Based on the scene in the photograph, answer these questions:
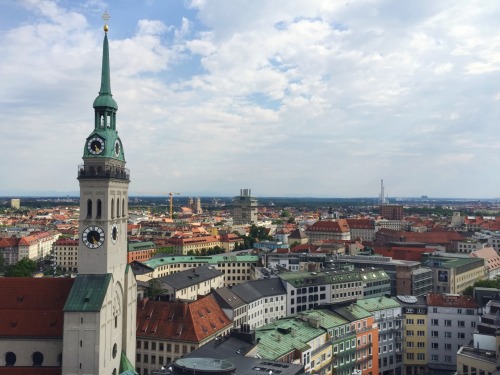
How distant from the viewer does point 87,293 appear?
5772cm

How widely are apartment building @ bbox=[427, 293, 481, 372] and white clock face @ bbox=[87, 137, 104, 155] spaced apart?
68.3m

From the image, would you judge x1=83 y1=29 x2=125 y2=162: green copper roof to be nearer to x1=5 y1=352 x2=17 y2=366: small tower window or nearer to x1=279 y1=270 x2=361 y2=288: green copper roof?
x1=5 y1=352 x2=17 y2=366: small tower window

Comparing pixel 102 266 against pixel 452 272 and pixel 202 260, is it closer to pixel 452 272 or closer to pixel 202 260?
pixel 202 260

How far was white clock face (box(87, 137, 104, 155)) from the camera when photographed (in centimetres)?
6191

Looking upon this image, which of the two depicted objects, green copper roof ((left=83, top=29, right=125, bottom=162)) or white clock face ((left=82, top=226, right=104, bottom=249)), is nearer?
white clock face ((left=82, top=226, right=104, bottom=249))

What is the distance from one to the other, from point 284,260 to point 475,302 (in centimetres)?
5917

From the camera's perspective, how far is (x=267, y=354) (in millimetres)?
68688

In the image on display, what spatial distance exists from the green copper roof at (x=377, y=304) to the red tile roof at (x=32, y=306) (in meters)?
56.6

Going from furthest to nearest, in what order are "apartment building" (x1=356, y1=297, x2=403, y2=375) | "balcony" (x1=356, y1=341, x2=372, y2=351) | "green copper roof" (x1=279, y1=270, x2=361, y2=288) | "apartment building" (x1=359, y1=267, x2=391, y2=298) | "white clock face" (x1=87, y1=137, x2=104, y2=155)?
1. "apartment building" (x1=359, y1=267, x2=391, y2=298)
2. "green copper roof" (x1=279, y1=270, x2=361, y2=288)
3. "apartment building" (x1=356, y1=297, x2=403, y2=375)
4. "balcony" (x1=356, y1=341, x2=372, y2=351)
5. "white clock face" (x1=87, y1=137, x2=104, y2=155)

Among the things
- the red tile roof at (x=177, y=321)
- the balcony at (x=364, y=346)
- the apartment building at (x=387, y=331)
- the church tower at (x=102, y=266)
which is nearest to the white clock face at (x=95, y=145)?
the church tower at (x=102, y=266)

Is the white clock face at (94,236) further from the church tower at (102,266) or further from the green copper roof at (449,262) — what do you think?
the green copper roof at (449,262)

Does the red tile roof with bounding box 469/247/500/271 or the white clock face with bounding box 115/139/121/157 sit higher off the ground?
the white clock face with bounding box 115/139/121/157

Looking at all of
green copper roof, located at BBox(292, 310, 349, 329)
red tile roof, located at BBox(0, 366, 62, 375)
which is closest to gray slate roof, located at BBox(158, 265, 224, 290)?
green copper roof, located at BBox(292, 310, 349, 329)

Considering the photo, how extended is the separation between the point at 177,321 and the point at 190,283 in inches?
1517
